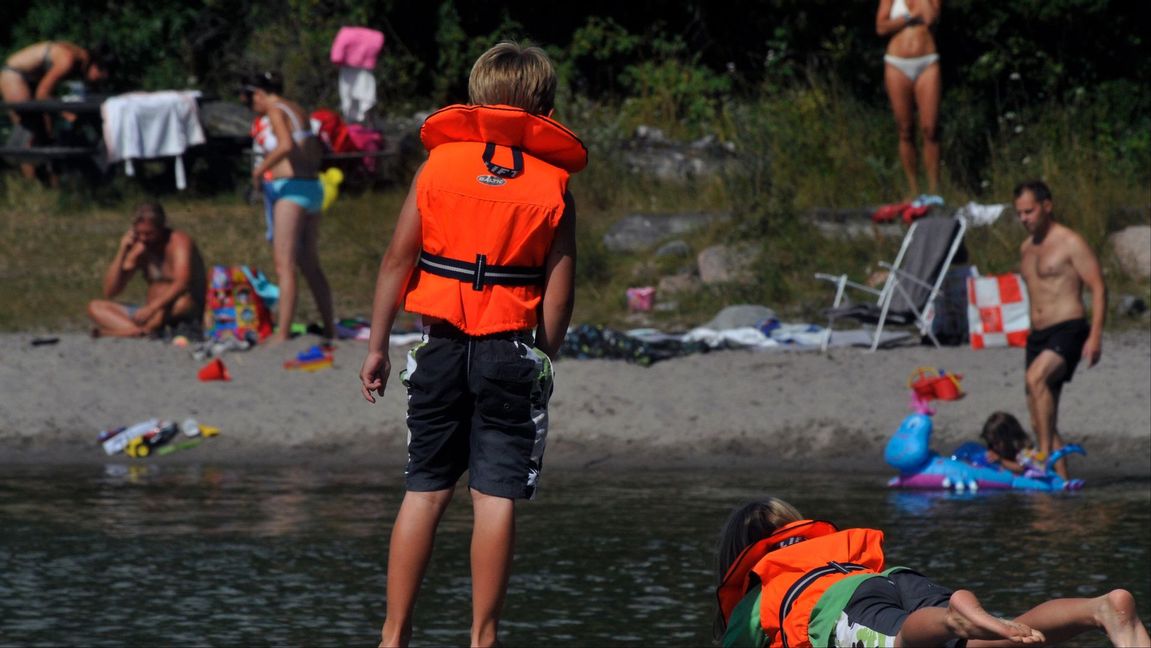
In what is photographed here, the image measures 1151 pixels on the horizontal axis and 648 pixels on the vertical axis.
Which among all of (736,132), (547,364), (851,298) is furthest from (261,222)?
(547,364)

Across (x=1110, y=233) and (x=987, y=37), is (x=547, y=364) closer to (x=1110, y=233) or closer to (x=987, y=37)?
(x=1110, y=233)

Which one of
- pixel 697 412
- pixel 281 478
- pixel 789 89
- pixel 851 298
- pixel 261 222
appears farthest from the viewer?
pixel 789 89

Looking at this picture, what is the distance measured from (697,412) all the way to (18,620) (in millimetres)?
5797

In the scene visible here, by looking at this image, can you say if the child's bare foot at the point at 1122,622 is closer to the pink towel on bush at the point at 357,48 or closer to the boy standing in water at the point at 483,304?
the boy standing in water at the point at 483,304

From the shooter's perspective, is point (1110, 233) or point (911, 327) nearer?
point (911, 327)

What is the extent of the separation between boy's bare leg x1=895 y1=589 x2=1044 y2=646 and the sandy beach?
20.6 ft

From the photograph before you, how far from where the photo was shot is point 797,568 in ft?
17.8

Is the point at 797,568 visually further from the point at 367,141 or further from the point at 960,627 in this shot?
the point at 367,141

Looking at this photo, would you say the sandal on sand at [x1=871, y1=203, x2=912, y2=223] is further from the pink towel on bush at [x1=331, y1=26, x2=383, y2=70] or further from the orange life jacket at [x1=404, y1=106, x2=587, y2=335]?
the orange life jacket at [x1=404, y1=106, x2=587, y2=335]

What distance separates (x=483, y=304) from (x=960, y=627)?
163 cm

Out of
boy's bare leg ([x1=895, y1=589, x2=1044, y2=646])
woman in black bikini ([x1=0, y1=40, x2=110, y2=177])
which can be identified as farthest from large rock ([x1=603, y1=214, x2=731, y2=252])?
boy's bare leg ([x1=895, y1=589, x2=1044, y2=646])

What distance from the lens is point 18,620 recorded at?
7059mm

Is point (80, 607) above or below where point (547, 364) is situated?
below

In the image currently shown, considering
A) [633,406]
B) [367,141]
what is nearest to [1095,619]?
[633,406]
